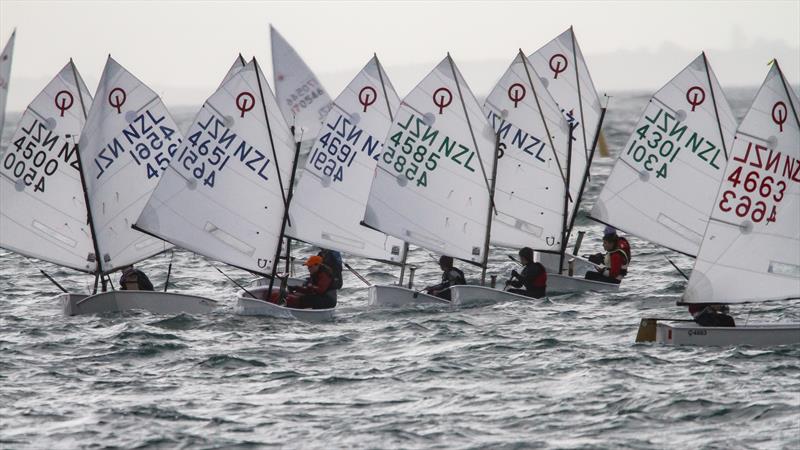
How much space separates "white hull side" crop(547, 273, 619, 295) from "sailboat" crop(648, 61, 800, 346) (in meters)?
6.78

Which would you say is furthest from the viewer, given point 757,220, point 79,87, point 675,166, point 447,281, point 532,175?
point 532,175

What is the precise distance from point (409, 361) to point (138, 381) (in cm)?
438

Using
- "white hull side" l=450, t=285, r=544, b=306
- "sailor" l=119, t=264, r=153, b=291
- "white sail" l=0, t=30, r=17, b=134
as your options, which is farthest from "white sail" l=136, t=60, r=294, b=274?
"white sail" l=0, t=30, r=17, b=134

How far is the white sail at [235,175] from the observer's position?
91.4ft

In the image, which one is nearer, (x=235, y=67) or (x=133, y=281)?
(x=133, y=281)

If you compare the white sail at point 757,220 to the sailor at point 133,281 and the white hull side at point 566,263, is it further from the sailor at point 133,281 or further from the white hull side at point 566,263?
the sailor at point 133,281

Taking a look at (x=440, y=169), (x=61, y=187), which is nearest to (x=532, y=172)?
(x=440, y=169)

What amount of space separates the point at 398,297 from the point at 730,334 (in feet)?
23.8

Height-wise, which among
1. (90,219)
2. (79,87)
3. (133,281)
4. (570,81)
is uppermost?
(570,81)

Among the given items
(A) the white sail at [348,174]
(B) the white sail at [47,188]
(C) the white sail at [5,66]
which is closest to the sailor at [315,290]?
(A) the white sail at [348,174]

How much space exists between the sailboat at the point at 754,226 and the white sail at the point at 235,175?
27.2 feet

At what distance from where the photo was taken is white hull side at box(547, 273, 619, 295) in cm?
3070

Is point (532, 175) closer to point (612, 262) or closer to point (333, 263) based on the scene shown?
point (612, 262)

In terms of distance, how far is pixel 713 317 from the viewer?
23734mm
